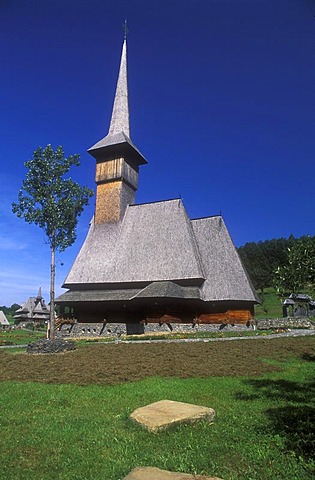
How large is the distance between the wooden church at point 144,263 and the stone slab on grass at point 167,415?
23.0 meters

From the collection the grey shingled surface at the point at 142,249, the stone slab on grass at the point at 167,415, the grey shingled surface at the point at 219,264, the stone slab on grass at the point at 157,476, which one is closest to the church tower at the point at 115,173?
the grey shingled surface at the point at 142,249

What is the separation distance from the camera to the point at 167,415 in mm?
6270

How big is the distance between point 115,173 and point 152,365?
3219cm

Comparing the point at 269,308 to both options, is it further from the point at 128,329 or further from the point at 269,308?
the point at 128,329

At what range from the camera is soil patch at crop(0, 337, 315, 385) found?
1138cm

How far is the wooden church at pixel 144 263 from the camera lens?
3238 centimetres

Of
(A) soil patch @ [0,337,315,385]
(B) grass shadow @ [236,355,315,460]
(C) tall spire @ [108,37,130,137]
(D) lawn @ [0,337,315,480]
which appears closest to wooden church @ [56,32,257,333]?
(C) tall spire @ [108,37,130,137]

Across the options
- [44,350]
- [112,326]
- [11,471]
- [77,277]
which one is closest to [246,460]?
[11,471]

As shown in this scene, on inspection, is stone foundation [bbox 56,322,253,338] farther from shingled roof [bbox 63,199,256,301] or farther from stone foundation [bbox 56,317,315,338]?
shingled roof [bbox 63,199,256,301]

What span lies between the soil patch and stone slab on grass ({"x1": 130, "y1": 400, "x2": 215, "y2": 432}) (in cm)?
408

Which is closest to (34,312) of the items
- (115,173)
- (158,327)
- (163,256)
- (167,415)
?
(115,173)

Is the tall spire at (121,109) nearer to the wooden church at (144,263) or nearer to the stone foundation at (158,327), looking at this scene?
the wooden church at (144,263)

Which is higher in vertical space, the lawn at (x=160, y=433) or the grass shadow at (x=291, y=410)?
the lawn at (x=160, y=433)

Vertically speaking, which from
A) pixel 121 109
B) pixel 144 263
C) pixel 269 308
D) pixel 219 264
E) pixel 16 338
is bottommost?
pixel 16 338
